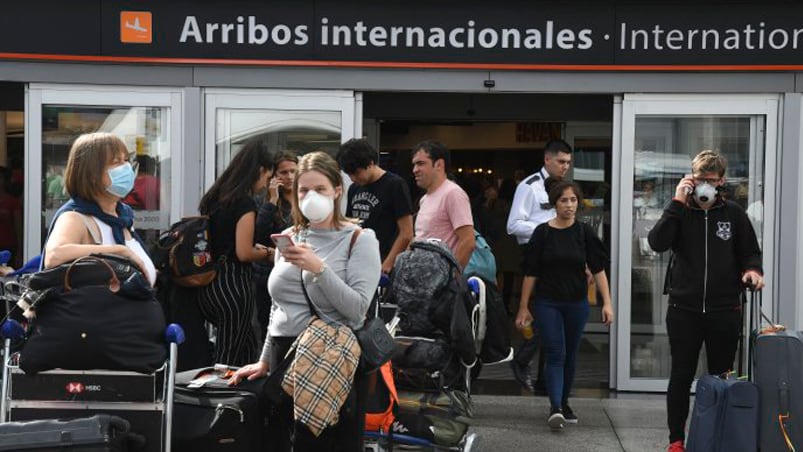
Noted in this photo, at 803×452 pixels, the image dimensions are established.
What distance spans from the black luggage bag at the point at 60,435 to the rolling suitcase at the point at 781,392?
3443mm

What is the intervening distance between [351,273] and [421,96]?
5883 mm

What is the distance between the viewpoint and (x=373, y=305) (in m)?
5.14

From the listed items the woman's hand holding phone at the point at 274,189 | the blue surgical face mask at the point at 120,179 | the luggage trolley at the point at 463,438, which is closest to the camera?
the blue surgical face mask at the point at 120,179

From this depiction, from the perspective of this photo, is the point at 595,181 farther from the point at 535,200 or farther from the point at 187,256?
the point at 187,256

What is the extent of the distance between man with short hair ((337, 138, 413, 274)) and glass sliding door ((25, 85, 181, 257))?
198 cm

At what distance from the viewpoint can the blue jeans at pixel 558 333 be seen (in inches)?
283

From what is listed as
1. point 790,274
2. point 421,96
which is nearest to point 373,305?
point 790,274

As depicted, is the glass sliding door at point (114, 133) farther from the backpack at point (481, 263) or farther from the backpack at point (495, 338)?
the backpack at point (495, 338)

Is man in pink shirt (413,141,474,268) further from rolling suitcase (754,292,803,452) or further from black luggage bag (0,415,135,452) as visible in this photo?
black luggage bag (0,415,135,452)

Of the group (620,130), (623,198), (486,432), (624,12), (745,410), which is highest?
(624,12)

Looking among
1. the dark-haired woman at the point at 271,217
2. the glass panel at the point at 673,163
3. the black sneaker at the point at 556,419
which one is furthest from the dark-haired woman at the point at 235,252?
the glass panel at the point at 673,163

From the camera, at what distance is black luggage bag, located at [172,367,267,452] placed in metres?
4.79

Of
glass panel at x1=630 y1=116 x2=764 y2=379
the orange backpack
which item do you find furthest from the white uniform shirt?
the orange backpack

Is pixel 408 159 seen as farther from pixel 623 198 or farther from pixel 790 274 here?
pixel 790 274
